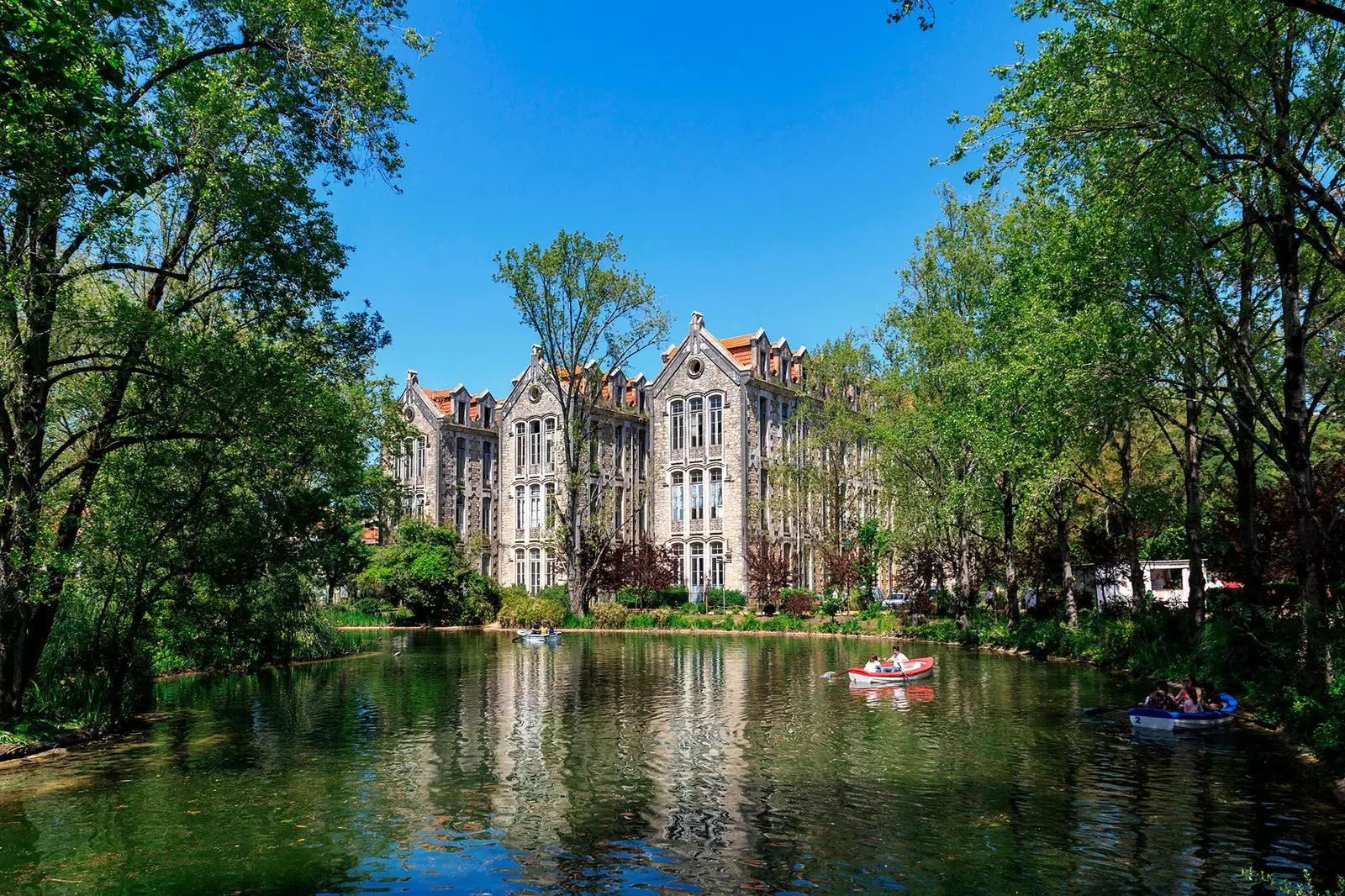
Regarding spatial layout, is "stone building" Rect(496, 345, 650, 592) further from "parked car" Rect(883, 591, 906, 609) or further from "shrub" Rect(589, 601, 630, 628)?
→ "parked car" Rect(883, 591, 906, 609)

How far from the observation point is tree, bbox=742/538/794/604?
5088 centimetres

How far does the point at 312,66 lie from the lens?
645 inches

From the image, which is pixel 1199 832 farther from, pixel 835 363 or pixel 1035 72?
pixel 835 363

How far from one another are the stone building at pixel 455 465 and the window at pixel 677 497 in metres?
14.5

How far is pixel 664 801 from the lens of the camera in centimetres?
1361

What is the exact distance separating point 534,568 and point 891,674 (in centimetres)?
4310

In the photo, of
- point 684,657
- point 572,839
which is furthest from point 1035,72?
point 684,657

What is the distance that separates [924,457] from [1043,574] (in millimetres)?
7628

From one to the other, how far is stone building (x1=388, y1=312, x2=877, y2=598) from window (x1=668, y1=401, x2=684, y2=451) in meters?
0.08

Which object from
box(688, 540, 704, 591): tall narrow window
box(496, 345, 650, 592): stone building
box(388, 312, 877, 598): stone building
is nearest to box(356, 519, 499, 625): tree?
box(388, 312, 877, 598): stone building

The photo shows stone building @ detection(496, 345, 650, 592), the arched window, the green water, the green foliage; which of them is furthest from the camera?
stone building @ detection(496, 345, 650, 592)

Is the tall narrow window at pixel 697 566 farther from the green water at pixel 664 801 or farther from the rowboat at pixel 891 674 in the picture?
the green water at pixel 664 801

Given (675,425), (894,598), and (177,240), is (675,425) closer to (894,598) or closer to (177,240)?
(894,598)

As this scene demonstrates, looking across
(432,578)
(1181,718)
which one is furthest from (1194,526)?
(432,578)
